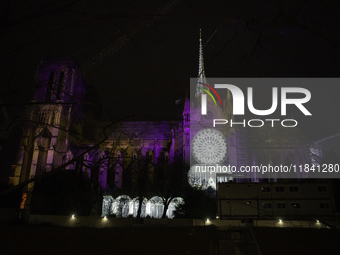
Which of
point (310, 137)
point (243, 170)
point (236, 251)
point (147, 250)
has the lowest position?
point (236, 251)

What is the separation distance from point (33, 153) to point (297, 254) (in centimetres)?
6161

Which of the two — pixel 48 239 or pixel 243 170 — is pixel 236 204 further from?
pixel 243 170

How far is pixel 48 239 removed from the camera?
12039 millimetres

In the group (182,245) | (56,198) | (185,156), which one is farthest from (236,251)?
(185,156)

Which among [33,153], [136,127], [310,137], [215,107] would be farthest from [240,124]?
[33,153]

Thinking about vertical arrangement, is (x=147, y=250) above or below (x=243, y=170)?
below

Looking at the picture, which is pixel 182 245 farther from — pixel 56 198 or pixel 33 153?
pixel 33 153

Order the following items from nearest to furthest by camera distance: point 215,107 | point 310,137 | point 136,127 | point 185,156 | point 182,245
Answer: point 182,245, point 185,156, point 215,107, point 310,137, point 136,127

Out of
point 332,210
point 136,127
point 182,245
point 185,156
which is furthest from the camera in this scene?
point 136,127

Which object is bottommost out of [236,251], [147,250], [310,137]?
[236,251]

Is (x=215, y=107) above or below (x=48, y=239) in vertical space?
above

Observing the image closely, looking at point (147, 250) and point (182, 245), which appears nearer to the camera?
point (147, 250)

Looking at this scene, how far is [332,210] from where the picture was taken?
29250mm

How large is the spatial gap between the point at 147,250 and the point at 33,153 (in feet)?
190
